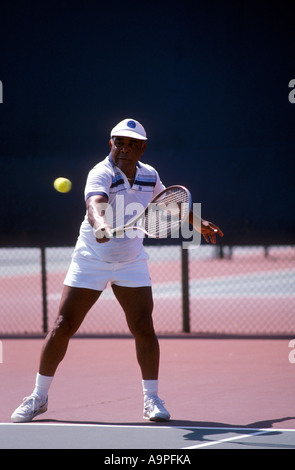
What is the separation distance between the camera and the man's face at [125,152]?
528 centimetres

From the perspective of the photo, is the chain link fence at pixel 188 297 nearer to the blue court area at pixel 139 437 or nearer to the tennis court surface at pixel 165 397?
the tennis court surface at pixel 165 397

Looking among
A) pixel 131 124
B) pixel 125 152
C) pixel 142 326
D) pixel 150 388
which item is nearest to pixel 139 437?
pixel 150 388

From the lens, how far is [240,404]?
5805 millimetres

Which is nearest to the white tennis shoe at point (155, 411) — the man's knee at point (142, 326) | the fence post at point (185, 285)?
the man's knee at point (142, 326)

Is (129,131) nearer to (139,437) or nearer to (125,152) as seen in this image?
(125,152)

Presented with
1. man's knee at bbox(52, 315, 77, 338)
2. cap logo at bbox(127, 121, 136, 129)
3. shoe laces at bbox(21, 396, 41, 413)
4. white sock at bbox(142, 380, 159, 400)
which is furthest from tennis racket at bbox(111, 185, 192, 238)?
shoe laces at bbox(21, 396, 41, 413)

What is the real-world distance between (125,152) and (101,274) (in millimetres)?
736

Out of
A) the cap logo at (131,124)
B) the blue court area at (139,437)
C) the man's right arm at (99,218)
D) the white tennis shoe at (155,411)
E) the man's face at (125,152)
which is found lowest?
the blue court area at (139,437)

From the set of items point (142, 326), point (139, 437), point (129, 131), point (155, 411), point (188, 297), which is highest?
point (129, 131)

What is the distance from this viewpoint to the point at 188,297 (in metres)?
9.55

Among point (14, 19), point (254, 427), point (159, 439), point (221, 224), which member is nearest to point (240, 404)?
point (254, 427)

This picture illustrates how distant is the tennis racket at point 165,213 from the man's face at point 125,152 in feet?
0.88

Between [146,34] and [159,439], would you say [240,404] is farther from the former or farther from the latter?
[146,34]

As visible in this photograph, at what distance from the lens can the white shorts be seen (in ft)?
17.4
